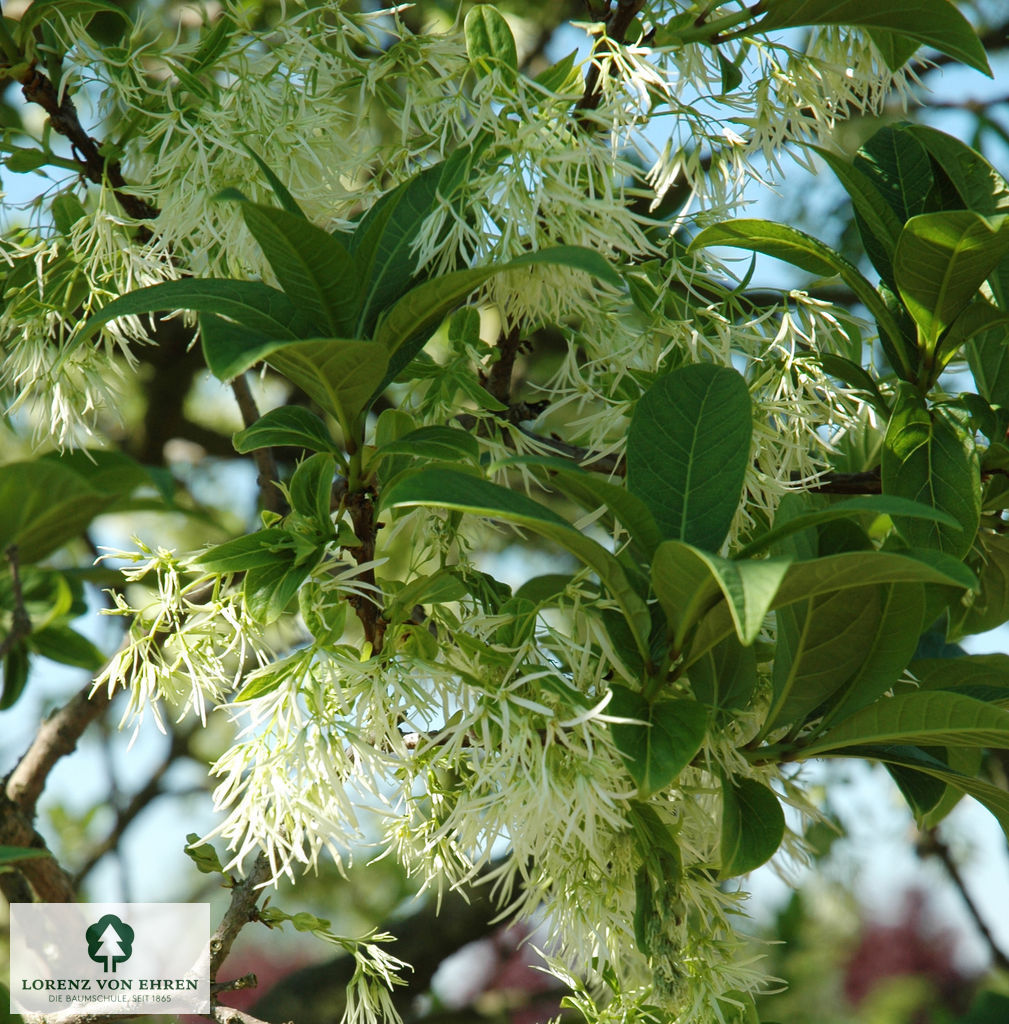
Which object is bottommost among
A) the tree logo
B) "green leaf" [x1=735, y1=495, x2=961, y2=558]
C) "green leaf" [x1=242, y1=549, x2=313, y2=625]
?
the tree logo

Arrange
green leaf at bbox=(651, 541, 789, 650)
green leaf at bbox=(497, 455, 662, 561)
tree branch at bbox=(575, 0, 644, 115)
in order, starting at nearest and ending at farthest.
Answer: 1. green leaf at bbox=(651, 541, 789, 650)
2. green leaf at bbox=(497, 455, 662, 561)
3. tree branch at bbox=(575, 0, 644, 115)

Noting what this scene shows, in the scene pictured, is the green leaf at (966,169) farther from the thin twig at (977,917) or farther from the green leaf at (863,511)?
the thin twig at (977,917)

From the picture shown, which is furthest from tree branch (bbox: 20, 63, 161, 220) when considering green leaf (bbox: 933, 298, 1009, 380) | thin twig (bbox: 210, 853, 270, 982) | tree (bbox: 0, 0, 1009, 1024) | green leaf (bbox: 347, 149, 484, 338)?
green leaf (bbox: 933, 298, 1009, 380)

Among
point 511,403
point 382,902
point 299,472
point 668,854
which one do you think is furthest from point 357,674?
point 382,902

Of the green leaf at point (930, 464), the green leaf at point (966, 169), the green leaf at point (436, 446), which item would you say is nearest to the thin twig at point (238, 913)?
the green leaf at point (436, 446)

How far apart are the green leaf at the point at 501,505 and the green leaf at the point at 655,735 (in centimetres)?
7

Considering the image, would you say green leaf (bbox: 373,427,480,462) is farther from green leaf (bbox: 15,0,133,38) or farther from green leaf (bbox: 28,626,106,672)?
green leaf (bbox: 15,0,133,38)

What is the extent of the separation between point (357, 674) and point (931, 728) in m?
0.42

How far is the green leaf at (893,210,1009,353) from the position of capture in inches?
31.9

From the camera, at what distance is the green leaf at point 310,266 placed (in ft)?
2.25

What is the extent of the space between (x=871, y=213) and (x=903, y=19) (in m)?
0.15

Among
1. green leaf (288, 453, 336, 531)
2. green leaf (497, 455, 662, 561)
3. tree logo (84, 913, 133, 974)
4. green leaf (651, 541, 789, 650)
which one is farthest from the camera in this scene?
tree logo (84, 913, 133, 974)

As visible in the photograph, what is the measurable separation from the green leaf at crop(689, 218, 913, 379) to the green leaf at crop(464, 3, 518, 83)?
0.67 feet

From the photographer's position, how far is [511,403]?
3.35 ft
